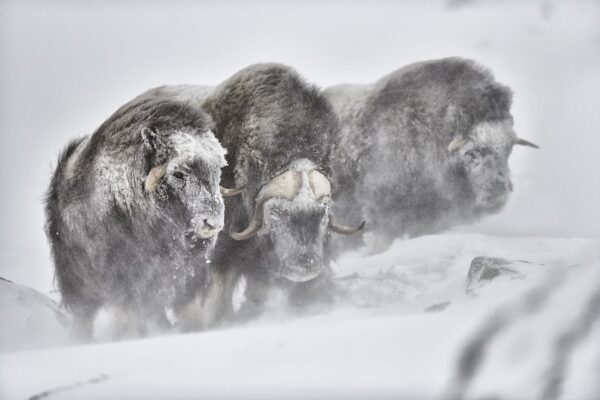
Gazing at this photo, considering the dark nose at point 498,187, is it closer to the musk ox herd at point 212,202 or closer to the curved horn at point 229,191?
the musk ox herd at point 212,202

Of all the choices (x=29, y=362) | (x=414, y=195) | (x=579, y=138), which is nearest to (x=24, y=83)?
(x=29, y=362)

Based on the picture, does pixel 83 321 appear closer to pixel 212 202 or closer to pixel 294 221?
pixel 212 202

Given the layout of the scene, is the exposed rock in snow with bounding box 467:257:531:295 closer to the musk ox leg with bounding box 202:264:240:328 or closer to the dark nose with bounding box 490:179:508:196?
the dark nose with bounding box 490:179:508:196

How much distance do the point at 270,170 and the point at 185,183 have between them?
19.6 inches

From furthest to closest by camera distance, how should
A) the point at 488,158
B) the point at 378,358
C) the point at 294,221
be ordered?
1. the point at 488,158
2. the point at 294,221
3. the point at 378,358

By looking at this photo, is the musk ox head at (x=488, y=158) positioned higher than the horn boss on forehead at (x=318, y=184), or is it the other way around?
the horn boss on forehead at (x=318, y=184)

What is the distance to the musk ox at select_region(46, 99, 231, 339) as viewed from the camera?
258cm

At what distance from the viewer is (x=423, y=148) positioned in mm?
3867

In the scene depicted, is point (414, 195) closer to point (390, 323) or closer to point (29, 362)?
point (390, 323)

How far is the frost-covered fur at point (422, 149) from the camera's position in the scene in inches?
140

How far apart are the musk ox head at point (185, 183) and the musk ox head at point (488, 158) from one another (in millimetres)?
1596

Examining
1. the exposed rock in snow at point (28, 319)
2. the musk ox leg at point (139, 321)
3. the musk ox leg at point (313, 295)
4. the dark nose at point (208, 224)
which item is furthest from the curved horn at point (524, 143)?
the exposed rock in snow at point (28, 319)

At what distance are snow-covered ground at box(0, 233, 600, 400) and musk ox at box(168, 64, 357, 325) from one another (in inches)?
19.9

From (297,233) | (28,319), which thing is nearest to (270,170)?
(297,233)
